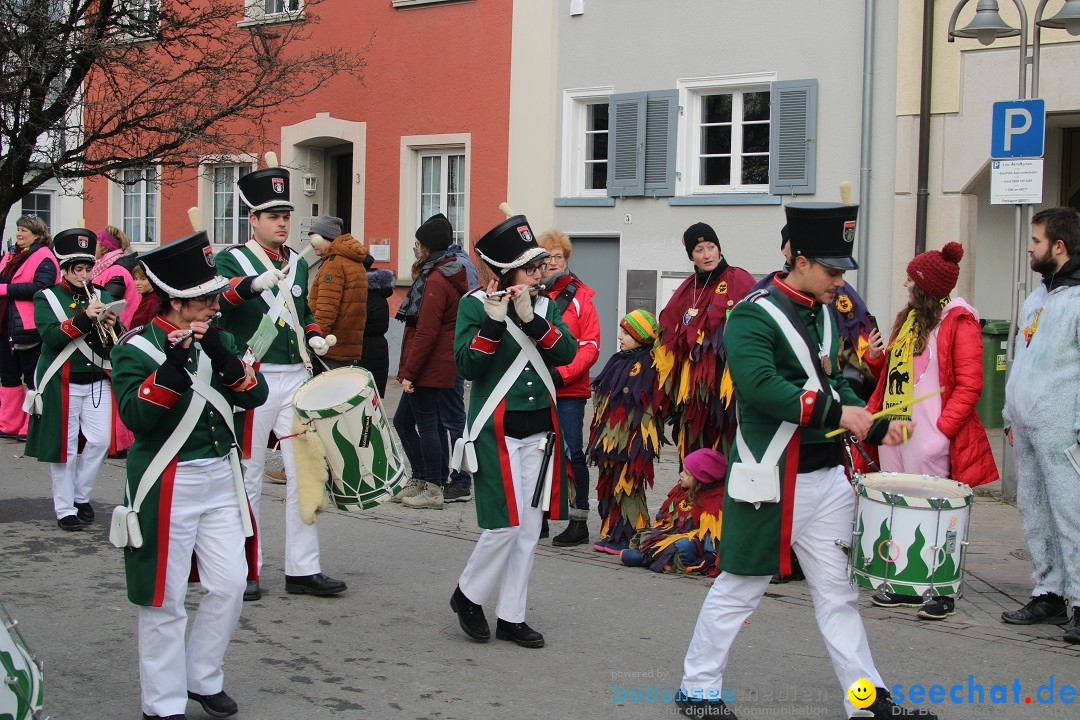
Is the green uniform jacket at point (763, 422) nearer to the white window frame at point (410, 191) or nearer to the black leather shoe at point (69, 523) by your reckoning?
the black leather shoe at point (69, 523)

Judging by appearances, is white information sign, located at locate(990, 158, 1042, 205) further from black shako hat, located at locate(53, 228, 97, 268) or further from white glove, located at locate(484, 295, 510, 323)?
black shako hat, located at locate(53, 228, 97, 268)

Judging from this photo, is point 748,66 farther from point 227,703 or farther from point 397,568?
point 227,703

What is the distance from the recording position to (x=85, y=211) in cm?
2362

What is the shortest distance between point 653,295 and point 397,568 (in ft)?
28.4

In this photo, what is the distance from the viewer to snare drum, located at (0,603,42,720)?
3803 mm

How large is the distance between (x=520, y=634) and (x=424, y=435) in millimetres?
3772

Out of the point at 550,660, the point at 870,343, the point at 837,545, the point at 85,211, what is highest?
the point at 85,211

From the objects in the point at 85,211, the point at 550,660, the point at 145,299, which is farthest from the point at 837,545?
the point at 85,211

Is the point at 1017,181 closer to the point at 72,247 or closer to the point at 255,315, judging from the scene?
the point at 255,315

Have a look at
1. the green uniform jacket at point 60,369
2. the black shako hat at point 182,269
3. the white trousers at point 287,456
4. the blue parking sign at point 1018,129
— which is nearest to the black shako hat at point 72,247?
the green uniform jacket at point 60,369

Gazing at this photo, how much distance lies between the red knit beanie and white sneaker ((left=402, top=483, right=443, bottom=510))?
4.18m

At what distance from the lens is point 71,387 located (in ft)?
29.3

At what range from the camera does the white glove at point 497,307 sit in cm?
594

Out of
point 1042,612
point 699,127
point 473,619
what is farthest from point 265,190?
point 699,127
